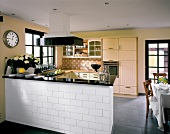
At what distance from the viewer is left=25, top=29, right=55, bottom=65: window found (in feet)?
16.1

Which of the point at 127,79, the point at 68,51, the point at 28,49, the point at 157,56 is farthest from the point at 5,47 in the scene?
the point at 157,56

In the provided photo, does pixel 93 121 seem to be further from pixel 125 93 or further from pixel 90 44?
pixel 90 44

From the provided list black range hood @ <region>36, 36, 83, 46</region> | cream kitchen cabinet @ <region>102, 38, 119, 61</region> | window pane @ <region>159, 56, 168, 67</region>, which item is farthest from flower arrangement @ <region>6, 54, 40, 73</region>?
window pane @ <region>159, 56, 168, 67</region>

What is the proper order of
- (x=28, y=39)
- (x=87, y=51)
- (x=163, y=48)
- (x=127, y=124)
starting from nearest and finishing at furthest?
(x=127, y=124) < (x=28, y=39) < (x=163, y=48) < (x=87, y=51)

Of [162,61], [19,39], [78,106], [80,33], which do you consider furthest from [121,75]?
[19,39]

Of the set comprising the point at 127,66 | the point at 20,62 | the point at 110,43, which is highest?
the point at 110,43

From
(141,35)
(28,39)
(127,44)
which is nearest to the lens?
(28,39)

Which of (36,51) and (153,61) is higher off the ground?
(36,51)

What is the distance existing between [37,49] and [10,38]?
152 cm

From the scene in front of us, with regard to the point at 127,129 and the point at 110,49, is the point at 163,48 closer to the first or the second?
the point at 110,49

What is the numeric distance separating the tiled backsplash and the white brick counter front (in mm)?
3480

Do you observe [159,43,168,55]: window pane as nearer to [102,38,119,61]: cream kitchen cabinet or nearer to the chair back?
[102,38,119,61]: cream kitchen cabinet

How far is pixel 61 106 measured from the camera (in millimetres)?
3127

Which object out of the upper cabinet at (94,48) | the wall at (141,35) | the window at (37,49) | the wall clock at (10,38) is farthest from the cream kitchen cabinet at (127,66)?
the wall clock at (10,38)
